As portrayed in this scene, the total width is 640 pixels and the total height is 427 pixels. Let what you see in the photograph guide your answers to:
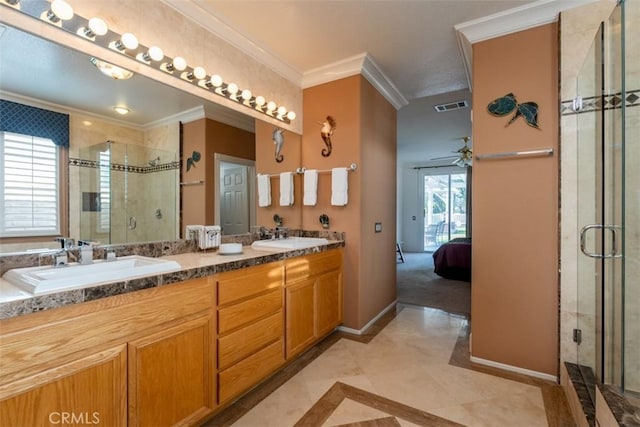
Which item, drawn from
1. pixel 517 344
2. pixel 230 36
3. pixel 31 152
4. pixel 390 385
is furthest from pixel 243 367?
pixel 230 36

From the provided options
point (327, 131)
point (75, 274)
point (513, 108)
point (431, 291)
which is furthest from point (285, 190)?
point (431, 291)

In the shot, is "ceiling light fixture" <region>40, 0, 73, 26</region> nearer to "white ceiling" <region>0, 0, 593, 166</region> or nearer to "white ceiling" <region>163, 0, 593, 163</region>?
"white ceiling" <region>0, 0, 593, 166</region>

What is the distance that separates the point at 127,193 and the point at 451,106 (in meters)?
3.96

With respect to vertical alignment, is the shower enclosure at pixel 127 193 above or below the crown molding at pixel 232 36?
below

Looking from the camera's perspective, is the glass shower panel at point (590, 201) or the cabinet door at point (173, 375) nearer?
the cabinet door at point (173, 375)

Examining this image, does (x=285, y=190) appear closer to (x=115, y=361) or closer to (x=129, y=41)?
(x=129, y=41)

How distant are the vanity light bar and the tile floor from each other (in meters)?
2.06

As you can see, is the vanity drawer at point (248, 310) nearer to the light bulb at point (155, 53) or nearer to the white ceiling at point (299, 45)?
the white ceiling at point (299, 45)

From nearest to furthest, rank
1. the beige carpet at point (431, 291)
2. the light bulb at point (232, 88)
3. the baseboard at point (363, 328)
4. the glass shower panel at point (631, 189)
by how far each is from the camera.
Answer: the glass shower panel at point (631, 189)
the light bulb at point (232, 88)
the baseboard at point (363, 328)
the beige carpet at point (431, 291)

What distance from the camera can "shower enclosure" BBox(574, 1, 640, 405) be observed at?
5.18 feet

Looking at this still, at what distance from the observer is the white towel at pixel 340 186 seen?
272 cm

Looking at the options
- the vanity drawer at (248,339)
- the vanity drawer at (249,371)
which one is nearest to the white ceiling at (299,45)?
the vanity drawer at (248,339)

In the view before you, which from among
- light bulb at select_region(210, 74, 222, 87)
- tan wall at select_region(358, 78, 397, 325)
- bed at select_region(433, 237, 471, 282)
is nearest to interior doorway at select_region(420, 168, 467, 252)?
bed at select_region(433, 237, 471, 282)

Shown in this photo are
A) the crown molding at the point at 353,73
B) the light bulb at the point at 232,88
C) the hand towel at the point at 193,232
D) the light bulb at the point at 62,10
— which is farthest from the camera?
the crown molding at the point at 353,73
